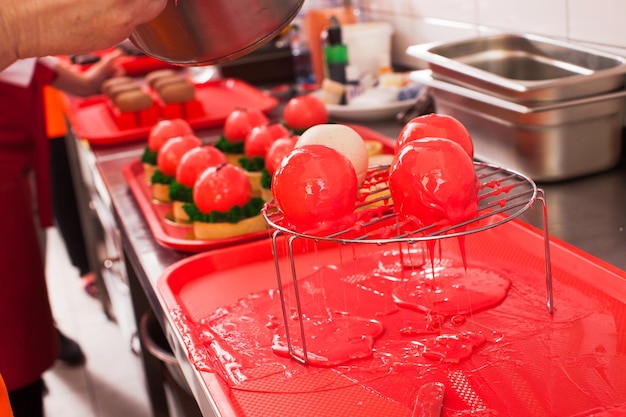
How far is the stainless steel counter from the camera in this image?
1.17 metres

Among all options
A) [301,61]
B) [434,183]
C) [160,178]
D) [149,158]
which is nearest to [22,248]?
[149,158]

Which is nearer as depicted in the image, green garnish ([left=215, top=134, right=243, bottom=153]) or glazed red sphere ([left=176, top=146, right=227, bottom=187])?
glazed red sphere ([left=176, top=146, right=227, bottom=187])

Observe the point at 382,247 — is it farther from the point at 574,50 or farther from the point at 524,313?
the point at 574,50

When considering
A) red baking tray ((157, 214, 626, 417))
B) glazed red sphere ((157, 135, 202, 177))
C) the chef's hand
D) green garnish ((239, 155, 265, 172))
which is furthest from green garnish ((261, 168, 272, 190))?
the chef's hand

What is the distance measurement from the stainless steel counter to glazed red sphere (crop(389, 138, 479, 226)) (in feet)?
1.08

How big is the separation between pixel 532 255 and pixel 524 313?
0.57ft

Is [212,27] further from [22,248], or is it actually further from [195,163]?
[22,248]

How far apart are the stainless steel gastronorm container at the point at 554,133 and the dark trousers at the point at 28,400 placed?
4.57 feet

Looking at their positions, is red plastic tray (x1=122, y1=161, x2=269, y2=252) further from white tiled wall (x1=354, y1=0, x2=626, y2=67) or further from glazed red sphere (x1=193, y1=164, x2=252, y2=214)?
white tiled wall (x1=354, y1=0, x2=626, y2=67)

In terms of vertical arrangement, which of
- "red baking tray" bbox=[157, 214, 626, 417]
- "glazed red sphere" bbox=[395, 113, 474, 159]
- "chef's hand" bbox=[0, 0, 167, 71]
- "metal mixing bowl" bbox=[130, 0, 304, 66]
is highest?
"chef's hand" bbox=[0, 0, 167, 71]

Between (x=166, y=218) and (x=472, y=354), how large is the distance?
0.78 metres

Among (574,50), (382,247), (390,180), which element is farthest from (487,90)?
(390,180)

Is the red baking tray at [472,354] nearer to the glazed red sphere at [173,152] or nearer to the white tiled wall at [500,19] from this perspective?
the glazed red sphere at [173,152]

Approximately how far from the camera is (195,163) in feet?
5.12
